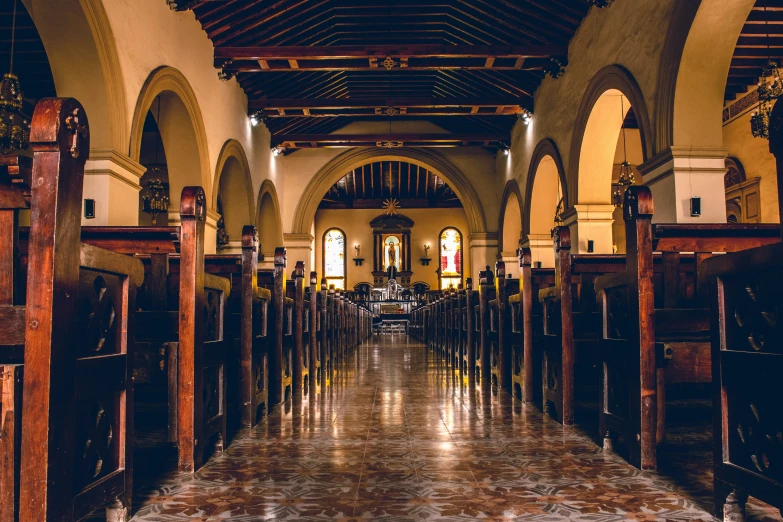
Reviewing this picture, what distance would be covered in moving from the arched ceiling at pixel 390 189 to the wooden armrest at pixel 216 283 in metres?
17.7

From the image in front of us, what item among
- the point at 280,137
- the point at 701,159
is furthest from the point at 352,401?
the point at 280,137

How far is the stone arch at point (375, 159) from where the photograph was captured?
1522cm

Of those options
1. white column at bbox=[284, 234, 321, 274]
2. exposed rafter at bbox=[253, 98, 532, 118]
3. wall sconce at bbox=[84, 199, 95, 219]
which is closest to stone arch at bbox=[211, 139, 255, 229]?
exposed rafter at bbox=[253, 98, 532, 118]

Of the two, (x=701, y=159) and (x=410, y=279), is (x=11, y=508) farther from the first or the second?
(x=410, y=279)

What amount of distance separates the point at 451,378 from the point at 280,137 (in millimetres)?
9326

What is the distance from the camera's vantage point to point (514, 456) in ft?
8.34

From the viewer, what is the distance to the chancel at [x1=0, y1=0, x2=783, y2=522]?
157 cm

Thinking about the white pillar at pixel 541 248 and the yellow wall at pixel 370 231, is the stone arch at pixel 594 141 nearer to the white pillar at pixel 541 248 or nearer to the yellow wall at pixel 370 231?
the white pillar at pixel 541 248

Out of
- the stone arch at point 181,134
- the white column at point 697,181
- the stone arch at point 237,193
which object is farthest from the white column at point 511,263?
the white column at point 697,181

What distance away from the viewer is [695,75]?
18.9 ft

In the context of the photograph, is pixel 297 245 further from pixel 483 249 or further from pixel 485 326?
pixel 485 326

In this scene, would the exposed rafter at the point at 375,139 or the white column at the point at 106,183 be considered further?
the exposed rafter at the point at 375,139

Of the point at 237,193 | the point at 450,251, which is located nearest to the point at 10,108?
the point at 237,193

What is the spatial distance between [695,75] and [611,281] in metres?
4.08
